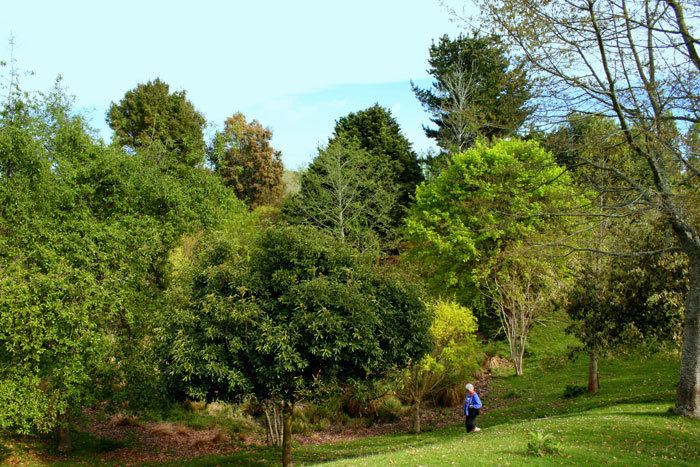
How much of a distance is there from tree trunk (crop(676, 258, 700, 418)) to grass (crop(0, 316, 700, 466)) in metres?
0.63

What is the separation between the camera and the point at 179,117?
6075 cm

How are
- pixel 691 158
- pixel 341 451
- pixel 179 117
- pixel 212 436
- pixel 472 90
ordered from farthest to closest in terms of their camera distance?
pixel 179 117
pixel 472 90
pixel 212 436
pixel 341 451
pixel 691 158

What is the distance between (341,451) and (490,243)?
21.1 m

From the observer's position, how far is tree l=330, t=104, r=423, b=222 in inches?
2188

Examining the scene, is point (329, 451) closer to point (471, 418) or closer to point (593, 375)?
point (471, 418)

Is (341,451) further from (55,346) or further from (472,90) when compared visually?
(472,90)

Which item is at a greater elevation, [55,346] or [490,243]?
[490,243]

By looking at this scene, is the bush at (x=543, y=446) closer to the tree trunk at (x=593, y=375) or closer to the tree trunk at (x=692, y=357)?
the tree trunk at (x=692, y=357)

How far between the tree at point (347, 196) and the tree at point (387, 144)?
1.53 metres

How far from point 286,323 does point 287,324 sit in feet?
0.49

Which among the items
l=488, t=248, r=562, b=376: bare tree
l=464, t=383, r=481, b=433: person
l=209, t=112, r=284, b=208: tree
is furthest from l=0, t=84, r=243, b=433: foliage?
l=209, t=112, r=284, b=208: tree

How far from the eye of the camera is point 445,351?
93.2 ft

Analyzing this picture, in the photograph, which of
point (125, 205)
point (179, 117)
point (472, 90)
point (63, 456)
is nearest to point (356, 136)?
point (472, 90)

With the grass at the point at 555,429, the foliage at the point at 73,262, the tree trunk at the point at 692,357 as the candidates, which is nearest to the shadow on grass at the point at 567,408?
the grass at the point at 555,429
